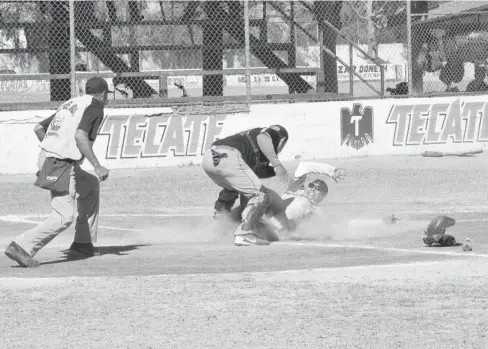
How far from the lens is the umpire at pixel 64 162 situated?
9531 millimetres

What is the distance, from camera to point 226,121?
19781 mm

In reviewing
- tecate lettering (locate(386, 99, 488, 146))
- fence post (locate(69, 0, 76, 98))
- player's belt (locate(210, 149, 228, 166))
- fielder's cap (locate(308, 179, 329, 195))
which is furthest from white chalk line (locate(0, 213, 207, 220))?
tecate lettering (locate(386, 99, 488, 146))

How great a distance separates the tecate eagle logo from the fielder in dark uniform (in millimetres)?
9440

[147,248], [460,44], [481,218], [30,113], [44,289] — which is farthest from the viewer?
[460,44]

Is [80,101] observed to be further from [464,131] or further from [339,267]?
[464,131]

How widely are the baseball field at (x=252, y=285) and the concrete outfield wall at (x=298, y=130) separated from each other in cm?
432

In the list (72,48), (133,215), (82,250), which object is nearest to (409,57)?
(72,48)

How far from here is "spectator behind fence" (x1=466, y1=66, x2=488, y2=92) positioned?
73.6ft

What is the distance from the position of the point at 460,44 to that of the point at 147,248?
48.9 feet

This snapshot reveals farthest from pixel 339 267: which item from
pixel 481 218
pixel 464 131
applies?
pixel 464 131

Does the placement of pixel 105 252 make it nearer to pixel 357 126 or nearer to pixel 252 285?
pixel 252 285

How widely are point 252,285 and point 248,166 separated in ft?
9.31

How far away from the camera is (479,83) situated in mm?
22641

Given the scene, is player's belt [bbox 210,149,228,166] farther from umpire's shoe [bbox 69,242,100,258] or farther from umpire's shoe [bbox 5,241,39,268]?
umpire's shoe [bbox 5,241,39,268]
